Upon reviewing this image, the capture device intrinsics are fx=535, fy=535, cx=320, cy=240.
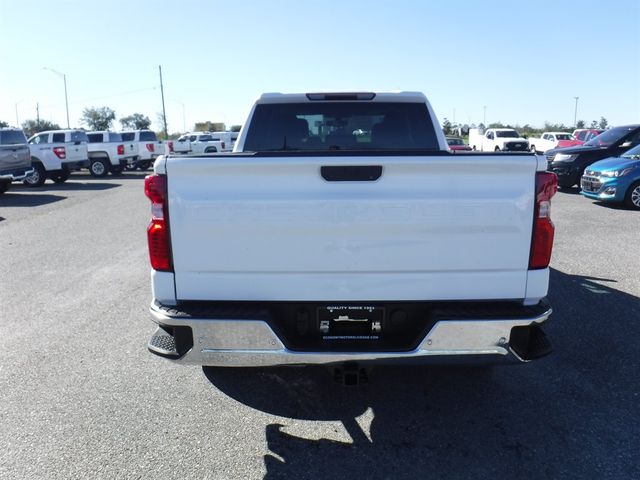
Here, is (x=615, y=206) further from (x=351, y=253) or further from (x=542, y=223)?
(x=351, y=253)

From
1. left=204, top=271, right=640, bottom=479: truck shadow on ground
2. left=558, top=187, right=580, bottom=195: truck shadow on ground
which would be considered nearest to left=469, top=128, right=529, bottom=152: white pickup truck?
left=558, top=187, right=580, bottom=195: truck shadow on ground

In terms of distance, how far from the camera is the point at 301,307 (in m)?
2.96

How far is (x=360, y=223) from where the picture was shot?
280 centimetres

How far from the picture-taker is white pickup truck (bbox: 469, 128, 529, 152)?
3098 centimetres

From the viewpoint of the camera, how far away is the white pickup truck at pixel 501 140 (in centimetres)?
3098

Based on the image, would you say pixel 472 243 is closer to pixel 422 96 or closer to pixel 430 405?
pixel 430 405

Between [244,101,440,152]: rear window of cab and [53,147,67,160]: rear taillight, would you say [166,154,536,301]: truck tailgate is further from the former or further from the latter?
[53,147,67,160]: rear taillight

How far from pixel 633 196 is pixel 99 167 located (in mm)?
22017

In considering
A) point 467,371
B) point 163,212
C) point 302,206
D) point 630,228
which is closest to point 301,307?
point 302,206

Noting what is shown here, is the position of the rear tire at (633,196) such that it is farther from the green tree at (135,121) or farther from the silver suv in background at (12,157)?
the green tree at (135,121)

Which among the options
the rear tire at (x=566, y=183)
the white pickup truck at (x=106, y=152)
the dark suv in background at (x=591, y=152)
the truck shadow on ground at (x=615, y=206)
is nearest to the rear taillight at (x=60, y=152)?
the white pickup truck at (x=106, y=152)

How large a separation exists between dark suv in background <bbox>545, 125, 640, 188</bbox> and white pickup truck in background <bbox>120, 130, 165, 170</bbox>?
18396mm

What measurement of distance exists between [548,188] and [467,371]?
1.80 meters

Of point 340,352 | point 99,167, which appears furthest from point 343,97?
point 99,167
